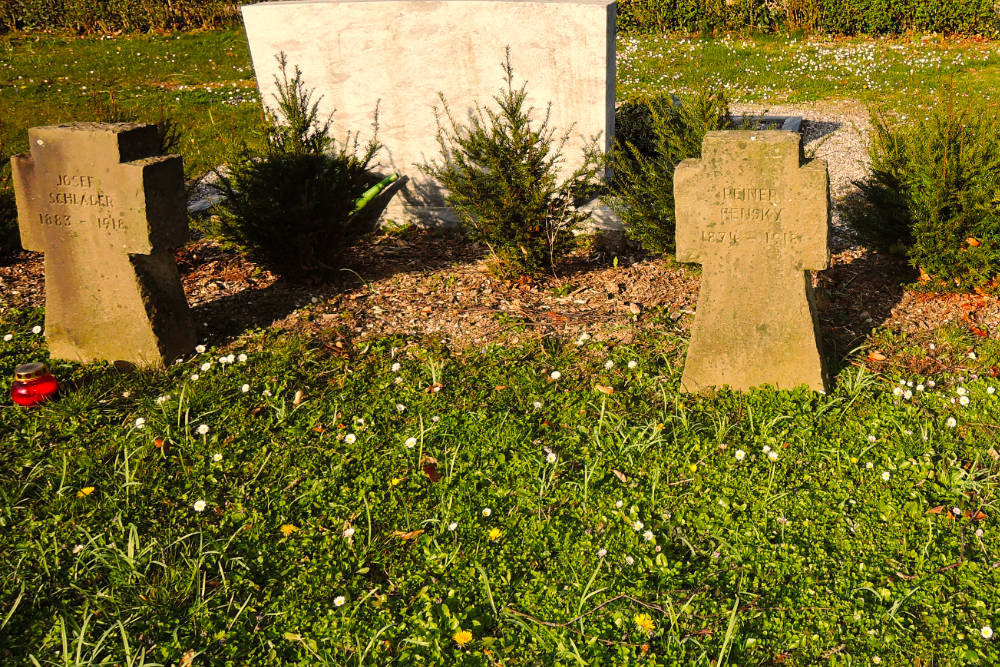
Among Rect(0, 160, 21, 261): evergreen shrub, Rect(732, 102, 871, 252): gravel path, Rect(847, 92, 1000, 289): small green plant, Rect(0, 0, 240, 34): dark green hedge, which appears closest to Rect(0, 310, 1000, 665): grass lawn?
Rect(847, 92, 1000, 289): small green plant

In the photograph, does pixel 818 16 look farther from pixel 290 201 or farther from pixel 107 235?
pixel 107 235

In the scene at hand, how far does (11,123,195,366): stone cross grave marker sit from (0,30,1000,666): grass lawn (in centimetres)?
20

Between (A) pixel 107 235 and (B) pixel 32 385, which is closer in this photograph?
(B) pixel 32 385

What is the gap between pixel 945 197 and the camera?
473 cm

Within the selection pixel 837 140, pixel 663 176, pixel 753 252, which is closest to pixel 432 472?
pixel 753 252

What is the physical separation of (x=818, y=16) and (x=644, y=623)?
13781 millimetres

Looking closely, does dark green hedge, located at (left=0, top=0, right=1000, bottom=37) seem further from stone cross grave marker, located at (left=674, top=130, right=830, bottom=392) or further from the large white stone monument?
stone cross grave marker, located at (left=674, top=130, right=830, bottom=392)

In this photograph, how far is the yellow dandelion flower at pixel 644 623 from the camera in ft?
9.14

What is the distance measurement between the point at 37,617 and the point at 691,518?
2.36 metres

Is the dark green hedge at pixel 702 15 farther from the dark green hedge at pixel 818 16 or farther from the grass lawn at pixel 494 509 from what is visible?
the grass lawn at pixel 494 509

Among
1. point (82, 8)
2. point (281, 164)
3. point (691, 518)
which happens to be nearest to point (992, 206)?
point (691, 518)

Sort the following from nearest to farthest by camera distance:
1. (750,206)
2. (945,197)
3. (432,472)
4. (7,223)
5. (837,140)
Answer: (432,472) < (750,206) < (945,197) < (7,223) < (837,140)

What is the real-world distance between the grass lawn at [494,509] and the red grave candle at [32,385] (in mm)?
68

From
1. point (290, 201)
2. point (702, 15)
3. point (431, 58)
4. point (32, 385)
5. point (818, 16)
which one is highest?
point (702, 15)
